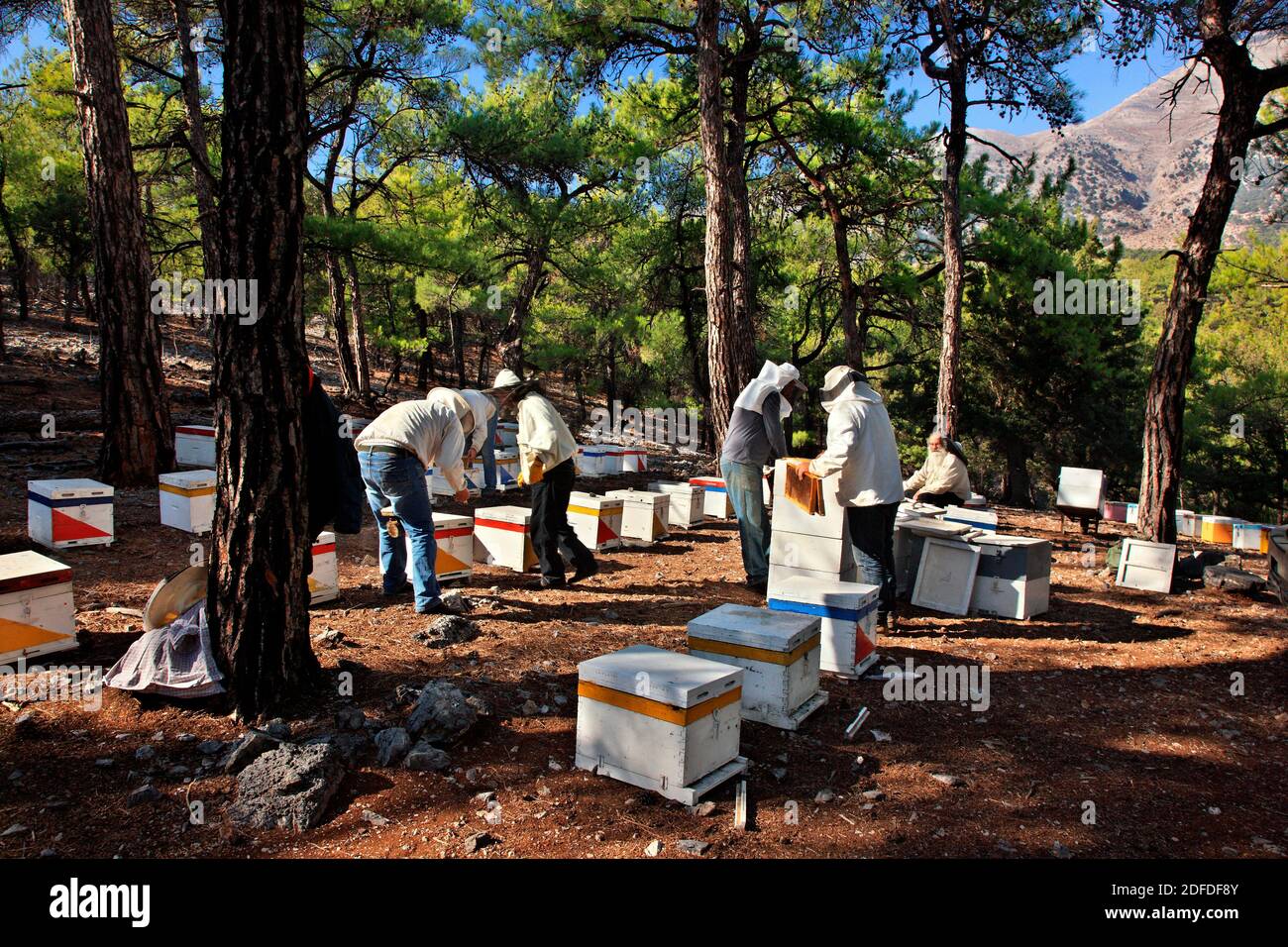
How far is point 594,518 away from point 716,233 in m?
3.97

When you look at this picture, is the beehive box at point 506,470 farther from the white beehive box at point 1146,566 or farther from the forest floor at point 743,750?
the white beehive box at point 1146,566

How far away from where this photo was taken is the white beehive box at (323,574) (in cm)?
577

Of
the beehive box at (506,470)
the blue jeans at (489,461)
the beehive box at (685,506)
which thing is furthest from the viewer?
the beehive box at (506,470)

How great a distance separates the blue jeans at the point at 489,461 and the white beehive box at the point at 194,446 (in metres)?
3.56

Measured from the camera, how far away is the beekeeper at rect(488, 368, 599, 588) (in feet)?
21.8

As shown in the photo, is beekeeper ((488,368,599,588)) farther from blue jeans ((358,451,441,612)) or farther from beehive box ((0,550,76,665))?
beehive box ((0,550,76,665))

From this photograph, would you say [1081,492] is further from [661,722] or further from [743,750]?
[661,722]

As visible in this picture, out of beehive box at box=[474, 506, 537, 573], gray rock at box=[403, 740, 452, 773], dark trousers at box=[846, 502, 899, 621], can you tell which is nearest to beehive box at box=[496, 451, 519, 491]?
beehive box at box=[474, 506, 537, 573]

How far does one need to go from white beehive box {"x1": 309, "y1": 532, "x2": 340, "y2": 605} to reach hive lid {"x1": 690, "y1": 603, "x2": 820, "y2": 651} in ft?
9.90

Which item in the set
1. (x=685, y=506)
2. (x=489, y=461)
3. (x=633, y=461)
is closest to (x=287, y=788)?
(x=685, y=506)

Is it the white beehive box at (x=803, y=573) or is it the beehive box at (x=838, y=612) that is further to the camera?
the white beehive box at (x=803, y=573)

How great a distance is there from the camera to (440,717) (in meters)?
3.78

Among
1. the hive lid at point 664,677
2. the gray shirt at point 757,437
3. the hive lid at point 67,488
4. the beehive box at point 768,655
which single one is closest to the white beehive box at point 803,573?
the gray shirt at point 757,437

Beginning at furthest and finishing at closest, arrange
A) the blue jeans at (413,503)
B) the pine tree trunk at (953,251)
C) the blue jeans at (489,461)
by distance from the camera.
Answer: the pine tree trunk at (953,251)
the blue jeans at (489,461)
the blue jeans at (413,503)
